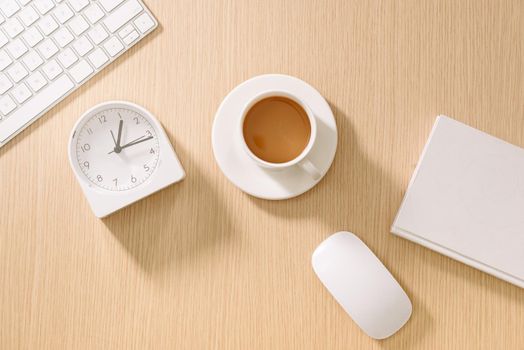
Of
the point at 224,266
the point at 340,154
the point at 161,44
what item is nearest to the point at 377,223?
the point at 340,154

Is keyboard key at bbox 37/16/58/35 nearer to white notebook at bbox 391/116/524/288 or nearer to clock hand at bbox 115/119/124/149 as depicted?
clock hand at bbox 115/119/124/149

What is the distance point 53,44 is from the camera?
68 centimetres

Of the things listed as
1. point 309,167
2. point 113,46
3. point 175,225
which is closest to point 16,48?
point 113,46

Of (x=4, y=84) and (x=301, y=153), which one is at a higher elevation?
(x=4, y=84)

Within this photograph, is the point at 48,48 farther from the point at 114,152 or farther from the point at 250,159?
the point at 250,159

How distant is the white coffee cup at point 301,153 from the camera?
600 mm

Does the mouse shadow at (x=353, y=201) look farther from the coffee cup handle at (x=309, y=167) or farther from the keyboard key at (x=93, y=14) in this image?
the keyboard key at (x=93, y=14)

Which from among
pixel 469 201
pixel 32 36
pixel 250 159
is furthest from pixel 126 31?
pixel 469 201

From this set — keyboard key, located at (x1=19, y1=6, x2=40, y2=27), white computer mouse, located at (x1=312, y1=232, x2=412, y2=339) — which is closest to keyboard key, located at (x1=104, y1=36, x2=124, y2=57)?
keyboard key, located at (x1=19, y1=6, x2=40, y2=27)

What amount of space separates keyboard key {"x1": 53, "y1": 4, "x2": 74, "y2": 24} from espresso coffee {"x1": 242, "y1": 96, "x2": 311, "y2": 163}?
280 mm

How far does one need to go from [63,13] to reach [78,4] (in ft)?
0.08

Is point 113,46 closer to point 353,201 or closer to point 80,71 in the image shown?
point 80,71

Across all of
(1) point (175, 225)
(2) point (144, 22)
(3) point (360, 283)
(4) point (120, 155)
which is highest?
(2) point (144, 22)

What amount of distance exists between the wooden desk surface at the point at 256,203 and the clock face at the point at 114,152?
4cm
